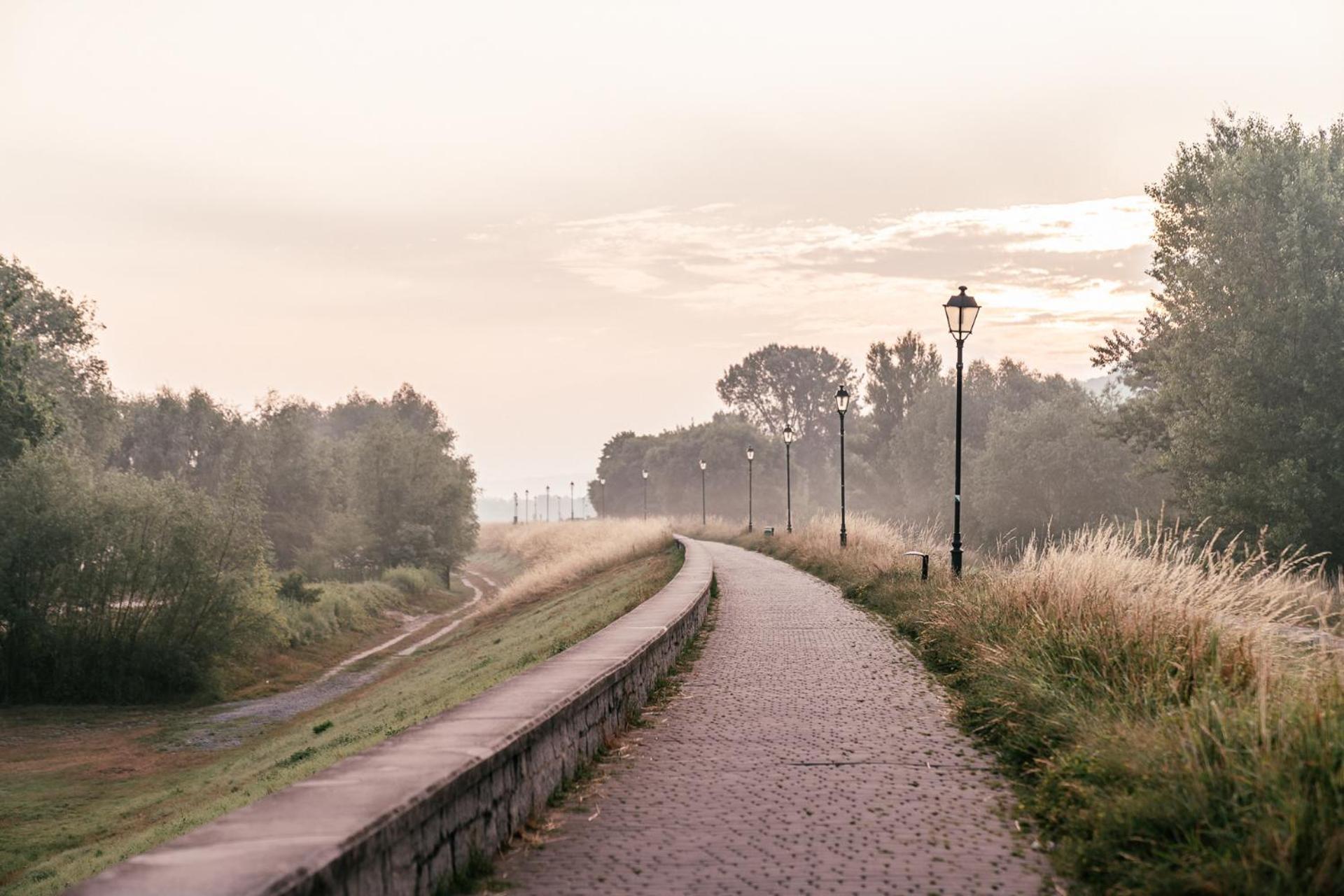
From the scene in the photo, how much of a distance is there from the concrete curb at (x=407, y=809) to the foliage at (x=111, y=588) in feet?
75.3

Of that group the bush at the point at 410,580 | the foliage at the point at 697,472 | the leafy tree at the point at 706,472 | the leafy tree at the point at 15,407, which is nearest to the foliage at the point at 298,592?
the bush at the point at 410,580

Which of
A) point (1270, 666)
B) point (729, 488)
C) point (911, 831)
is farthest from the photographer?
point (729, 488)

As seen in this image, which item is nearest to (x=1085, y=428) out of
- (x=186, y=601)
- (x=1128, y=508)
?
(x=1128, y=508)

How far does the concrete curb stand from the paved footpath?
34 centimetres

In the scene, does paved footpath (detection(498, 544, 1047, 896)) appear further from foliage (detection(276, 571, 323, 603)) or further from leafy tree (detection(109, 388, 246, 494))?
leafy tree (detection(109, 388, 246, 494))

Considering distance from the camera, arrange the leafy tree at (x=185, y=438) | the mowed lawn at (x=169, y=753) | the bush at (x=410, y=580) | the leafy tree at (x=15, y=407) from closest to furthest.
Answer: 1. the mowed lawn at (x=169, y=753)
2. the leafy tree at (x=15, y=407)
3. the bush at (x=410, y=580)
4. the leafy tree at (x=185, y=438)

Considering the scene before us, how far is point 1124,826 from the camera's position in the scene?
16.3 ft

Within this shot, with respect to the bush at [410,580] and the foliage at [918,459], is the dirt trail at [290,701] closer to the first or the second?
the bush at [410,580]

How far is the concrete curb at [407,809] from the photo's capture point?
372 cm

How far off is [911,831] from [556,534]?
71.1m

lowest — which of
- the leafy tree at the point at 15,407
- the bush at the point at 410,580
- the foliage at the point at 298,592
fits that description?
the bush at the point at 410,580

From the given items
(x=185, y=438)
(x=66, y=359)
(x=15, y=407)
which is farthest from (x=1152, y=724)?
(x=185, y=438)

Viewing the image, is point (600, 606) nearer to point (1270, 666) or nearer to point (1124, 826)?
point (1270, 666)

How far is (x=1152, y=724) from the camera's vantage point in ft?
20.7
